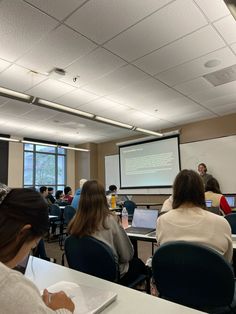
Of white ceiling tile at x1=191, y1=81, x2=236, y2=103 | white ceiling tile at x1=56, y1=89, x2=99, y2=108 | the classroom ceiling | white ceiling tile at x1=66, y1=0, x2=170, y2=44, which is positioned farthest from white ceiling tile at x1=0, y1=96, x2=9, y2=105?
white ceiling tile at x1=191, y1=81, x2=236, y2=103

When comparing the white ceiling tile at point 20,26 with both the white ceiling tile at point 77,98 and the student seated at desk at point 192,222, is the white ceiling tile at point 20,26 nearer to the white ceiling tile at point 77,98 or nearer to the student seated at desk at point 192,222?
the white ceiling tile at point 77,98

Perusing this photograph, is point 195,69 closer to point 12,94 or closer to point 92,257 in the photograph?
point 12,94

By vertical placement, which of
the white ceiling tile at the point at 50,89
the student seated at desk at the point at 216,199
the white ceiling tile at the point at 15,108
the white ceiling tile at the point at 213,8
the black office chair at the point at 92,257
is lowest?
the black office chair at the point at 92,257

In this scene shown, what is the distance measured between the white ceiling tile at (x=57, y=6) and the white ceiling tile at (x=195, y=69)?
1.81m

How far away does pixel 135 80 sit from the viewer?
4.07 meters

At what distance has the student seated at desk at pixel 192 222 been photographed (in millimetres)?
1473

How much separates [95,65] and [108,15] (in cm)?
103

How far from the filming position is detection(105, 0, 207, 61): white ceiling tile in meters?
2.53

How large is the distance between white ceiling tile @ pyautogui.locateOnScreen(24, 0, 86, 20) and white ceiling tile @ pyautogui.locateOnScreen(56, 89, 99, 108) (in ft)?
6.34

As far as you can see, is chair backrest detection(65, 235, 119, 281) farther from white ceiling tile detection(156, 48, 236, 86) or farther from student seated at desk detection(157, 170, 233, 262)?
white ceiling tile detection(156, 48, 236, 86)

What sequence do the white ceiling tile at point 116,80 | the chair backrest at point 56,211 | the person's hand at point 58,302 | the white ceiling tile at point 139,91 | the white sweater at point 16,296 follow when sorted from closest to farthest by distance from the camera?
the white sweater at point 16,296 → the person's hand at point 58,302 → the white ceiling tile at point 116,80 → the white ceiling tile at point 139,91 → the chair backrest at point 56,211

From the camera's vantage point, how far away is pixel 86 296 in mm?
1023

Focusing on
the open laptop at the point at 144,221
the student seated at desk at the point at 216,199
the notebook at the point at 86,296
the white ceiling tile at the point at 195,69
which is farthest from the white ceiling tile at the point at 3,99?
the notebook at the point at 86,296

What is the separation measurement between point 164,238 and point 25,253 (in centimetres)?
107
